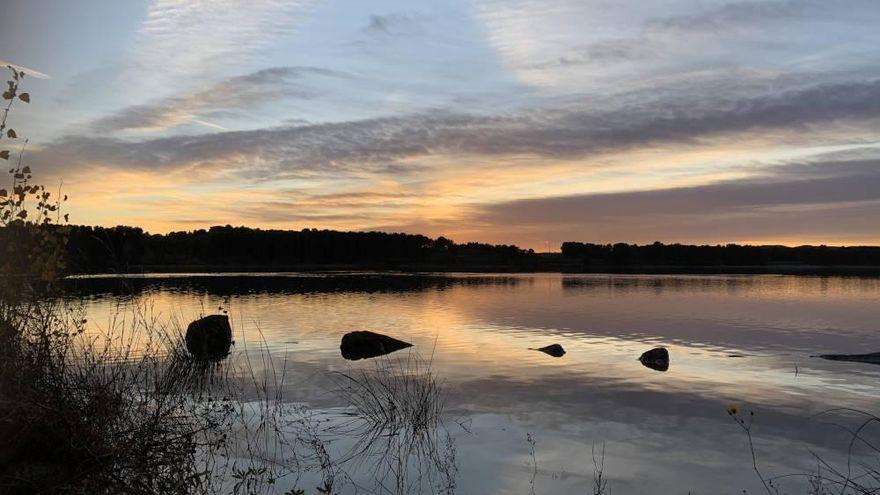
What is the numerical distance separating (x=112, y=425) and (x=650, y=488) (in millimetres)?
9375

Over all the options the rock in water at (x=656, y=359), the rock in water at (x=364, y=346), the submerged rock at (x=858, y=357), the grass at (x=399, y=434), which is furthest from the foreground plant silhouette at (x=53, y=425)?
the submerged rock at (x=858, y=357)

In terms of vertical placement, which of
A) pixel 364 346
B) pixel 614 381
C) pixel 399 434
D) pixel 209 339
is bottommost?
pixel 614 381

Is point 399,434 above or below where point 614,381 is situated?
above

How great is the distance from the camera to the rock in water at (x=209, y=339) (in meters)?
24.8

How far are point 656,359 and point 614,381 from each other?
15.8 ft

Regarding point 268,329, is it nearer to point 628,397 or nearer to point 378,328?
point 378,328

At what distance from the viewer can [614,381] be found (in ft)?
72.5

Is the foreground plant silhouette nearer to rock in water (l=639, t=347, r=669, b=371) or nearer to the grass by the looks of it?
the grass

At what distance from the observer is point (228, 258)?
18425cm

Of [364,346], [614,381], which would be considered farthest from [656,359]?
[364,346]

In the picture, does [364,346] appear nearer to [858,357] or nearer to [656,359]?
[656,359]

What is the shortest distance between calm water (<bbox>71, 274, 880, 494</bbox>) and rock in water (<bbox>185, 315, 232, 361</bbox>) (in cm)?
175

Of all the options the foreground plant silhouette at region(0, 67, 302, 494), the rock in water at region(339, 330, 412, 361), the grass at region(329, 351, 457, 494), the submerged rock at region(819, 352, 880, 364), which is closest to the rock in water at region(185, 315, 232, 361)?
the rock in water at region(339, 330, 412, 361)

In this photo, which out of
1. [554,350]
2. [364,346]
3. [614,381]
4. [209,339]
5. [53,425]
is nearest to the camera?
[53,425]
